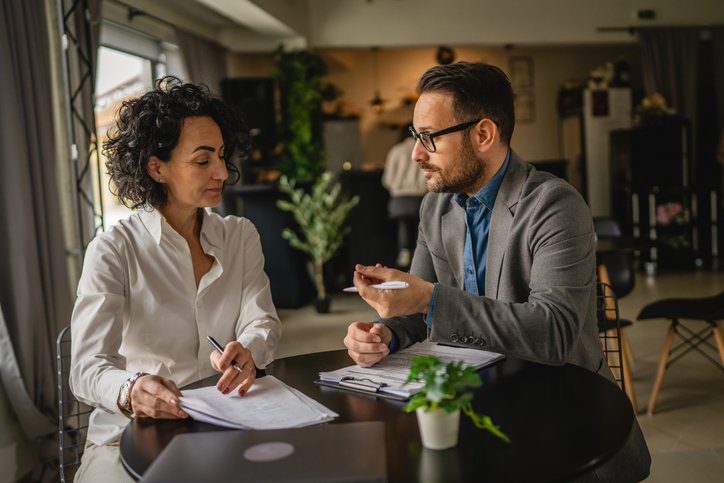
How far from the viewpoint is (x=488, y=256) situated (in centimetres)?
181

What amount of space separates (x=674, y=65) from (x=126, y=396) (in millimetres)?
9546

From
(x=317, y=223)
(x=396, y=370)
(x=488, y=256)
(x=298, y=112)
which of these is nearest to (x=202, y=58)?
(x=298, y=112)

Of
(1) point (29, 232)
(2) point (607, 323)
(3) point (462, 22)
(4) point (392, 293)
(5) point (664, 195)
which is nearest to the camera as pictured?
(4) point (392, 293)

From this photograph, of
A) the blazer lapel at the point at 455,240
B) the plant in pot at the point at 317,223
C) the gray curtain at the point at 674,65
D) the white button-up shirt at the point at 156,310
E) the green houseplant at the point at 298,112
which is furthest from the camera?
the gray curtain at the point at 674,65

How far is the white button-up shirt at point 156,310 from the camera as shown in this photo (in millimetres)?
1767

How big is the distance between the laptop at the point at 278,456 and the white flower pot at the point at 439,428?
0.07 m

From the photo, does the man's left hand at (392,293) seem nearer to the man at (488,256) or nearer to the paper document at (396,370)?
the man at (488,256)

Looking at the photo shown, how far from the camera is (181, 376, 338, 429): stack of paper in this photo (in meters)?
1.28

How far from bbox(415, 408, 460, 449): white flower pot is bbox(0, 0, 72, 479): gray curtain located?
8.87 feet

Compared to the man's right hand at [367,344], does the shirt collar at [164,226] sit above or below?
above

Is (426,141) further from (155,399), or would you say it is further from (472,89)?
(155,399)

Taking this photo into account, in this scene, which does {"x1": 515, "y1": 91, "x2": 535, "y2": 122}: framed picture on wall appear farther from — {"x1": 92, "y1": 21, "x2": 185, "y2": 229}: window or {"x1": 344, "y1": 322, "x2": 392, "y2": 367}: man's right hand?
{"x1": 344, "y1": 322, "x2": 392, "y2": 367}: man's right hand

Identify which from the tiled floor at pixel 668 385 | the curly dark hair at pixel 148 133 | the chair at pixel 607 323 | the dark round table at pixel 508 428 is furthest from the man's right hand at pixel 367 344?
the tiled floor at pixel 668 385

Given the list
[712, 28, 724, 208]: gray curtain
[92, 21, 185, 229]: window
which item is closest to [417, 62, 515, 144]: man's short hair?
[92, 21, 185, 229]: window
